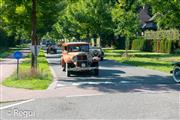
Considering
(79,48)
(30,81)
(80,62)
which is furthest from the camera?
(79,48)

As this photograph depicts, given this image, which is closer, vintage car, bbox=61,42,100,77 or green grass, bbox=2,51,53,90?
green grass, bbox=2,51,53,90

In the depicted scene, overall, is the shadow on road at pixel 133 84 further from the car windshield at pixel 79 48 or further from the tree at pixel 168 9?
the tree at pixel 168 9

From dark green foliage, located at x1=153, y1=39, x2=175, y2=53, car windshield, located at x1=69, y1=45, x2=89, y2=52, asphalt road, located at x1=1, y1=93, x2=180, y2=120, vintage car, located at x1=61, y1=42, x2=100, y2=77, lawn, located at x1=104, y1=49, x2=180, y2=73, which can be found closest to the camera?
asphalt road, located at x1=1, y1=93, x2=180, y2=120

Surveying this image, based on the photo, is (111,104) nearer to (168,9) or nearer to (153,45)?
(168,9)

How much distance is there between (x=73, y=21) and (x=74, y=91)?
134 ft

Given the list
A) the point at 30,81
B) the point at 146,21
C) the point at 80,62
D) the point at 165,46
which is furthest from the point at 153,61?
the point at 146,21

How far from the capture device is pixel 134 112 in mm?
10773

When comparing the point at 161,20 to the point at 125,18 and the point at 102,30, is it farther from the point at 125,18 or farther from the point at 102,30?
the point at 102,30

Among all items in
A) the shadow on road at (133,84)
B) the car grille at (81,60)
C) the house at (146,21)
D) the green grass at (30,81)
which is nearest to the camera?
the shadow on road at (133,84)

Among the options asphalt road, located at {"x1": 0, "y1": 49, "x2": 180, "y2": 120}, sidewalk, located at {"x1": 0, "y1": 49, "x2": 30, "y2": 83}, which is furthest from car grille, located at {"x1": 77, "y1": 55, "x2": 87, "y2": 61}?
asphalt road, located at {"x1": 0, "y1": 49, "x2": 180, "y2": 120}

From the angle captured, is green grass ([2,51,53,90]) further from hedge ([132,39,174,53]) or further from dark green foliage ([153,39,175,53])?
hedge ([132,39,174,53])

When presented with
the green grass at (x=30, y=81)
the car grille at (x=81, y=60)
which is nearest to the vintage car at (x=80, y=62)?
the car grille at (x=81, y=60)

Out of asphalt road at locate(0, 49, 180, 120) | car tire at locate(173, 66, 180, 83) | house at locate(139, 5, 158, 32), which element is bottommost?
asphalt road at locate(0, 49, 180, 120)

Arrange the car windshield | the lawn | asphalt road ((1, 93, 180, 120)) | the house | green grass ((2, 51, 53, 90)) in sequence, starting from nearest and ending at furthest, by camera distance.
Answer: asphalt road ((1, 93, 180, 120)) < green grass ((2, 51, 53, 90)) < the car windshield < the lawn < the house
